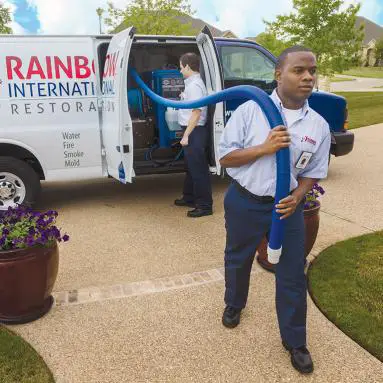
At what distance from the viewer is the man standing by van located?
4918mm

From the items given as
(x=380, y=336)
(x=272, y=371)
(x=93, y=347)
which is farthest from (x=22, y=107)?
(x=380, y=336)

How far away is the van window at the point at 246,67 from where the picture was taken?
6137 mm

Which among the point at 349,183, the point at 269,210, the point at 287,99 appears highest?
the point at 287,99

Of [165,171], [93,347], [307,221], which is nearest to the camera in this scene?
[93,347]

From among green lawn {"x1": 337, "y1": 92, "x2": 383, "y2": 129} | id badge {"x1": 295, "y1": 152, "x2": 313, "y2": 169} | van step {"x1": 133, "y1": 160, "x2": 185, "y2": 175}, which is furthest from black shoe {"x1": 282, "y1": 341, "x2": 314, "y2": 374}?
green lawn {"x1": 337, "y1": 92, "x2": 383, "y2": 129}

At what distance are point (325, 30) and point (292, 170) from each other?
789 inches

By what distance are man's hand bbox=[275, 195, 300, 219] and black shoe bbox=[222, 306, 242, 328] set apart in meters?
1.01

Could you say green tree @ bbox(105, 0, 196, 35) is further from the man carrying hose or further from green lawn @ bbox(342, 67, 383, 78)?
green lawn @ bbox(342, 67, 383, 78)

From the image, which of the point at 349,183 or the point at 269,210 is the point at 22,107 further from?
the point at 349,183

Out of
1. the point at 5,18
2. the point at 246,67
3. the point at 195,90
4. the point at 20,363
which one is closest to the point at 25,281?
the point at 20,363

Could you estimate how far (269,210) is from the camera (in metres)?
2.54

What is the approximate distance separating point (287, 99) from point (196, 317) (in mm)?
1701

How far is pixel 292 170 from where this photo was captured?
8.11 feet

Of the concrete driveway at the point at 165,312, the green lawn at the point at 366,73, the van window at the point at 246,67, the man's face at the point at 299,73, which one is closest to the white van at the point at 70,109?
the concrete driveway at the point at 165,312
